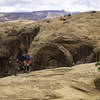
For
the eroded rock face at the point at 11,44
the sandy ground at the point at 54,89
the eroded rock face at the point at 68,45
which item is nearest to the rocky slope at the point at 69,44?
the eroded rock face at the point at 68,45

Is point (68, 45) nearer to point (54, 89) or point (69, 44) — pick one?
point (69, 44)

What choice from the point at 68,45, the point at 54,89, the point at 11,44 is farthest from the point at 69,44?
the point at 54,89

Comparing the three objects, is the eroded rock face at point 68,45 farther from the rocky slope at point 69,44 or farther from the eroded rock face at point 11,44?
the eroded rock face at point 11,44

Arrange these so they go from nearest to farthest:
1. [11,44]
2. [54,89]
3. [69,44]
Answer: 1. [54,89]
2. [69,44]
3. [11,44]

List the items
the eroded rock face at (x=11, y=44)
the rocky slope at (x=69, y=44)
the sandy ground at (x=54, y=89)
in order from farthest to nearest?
the eroded rock face at (x=11, y=44) → the rocky slope at (x=69, y=44) → the sandy ground at (x=54, y=89)

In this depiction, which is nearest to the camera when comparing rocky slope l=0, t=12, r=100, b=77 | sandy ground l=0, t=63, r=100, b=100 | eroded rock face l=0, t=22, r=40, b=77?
sandy ground l=0, t=63, r=100, b=100

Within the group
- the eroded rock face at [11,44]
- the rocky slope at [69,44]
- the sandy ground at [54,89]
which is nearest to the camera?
the sandy ground at [54,89]

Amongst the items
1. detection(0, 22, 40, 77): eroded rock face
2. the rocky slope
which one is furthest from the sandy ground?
detection(0, 22, 40, 77): eroded rock face

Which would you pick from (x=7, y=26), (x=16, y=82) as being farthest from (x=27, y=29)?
(x=16, y=82)

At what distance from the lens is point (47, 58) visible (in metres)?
18.9

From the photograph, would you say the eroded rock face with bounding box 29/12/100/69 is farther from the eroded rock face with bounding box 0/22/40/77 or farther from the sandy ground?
the sandy ground

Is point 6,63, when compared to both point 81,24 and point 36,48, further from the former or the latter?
point 81,24

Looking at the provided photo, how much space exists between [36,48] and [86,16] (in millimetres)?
6397

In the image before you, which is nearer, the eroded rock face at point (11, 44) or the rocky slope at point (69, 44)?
the rocky slope at point (69, 44)
